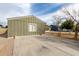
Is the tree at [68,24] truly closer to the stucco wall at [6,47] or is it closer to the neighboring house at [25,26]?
the neighboring house at [25,26]

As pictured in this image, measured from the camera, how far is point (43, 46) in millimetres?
2744

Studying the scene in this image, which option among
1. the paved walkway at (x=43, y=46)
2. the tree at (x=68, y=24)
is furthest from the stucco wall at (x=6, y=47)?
the tree at (x=68, y=24)

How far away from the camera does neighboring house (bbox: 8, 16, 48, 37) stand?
2725 mm

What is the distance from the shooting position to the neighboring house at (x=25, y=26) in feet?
8.94

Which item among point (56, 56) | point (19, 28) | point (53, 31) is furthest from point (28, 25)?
point (56, 56)

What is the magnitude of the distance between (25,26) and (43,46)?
1.15 feet

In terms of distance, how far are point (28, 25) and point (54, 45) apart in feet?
1.40

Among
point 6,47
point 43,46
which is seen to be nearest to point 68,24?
point 43,46

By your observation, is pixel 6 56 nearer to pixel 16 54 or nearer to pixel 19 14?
pixel 16 54

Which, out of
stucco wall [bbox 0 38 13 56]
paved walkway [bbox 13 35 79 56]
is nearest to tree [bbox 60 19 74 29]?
paved walkway [bbox 13 35 79 56]

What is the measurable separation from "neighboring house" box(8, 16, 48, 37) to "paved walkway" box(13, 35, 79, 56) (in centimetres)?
7

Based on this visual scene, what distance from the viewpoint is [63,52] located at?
269cm

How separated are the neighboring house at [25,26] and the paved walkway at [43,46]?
0.22 ft

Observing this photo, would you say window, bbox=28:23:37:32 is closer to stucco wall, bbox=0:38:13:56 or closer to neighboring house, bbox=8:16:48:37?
neighboring house, bbox=8:16:48:37
